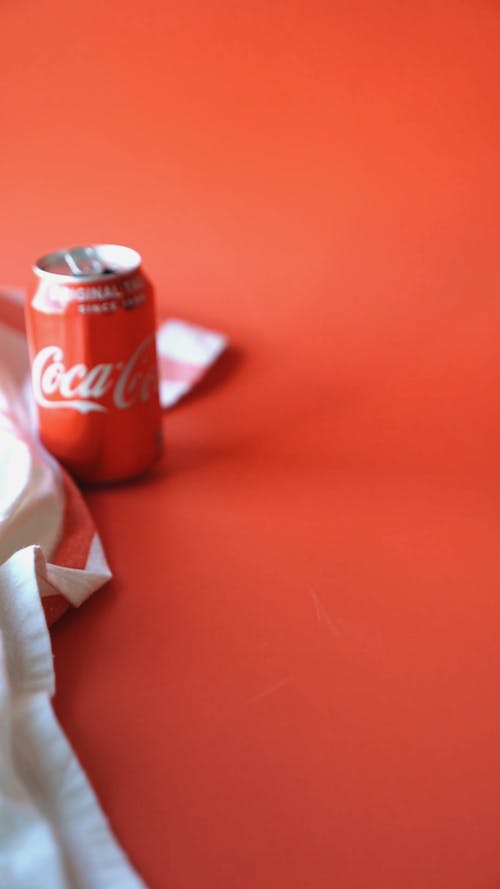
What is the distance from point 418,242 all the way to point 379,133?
185 millimetres

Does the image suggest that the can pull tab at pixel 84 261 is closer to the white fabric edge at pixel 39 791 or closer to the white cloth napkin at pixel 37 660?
the white cloth napkin at pixel 37 660

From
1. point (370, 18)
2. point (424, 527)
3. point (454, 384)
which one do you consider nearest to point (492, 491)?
point (424, 527)

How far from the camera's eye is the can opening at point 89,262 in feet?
3.41

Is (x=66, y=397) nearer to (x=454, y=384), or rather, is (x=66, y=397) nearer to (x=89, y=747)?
(x=89, y=747)

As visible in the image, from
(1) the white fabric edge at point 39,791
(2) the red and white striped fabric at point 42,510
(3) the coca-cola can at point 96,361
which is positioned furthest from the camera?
(3) the coca-cola can at point 96,361

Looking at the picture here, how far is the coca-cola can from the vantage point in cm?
101

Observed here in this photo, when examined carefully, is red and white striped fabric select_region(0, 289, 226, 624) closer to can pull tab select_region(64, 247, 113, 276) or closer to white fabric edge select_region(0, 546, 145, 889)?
white fabric edge select_region(0, 546, 145, 889)

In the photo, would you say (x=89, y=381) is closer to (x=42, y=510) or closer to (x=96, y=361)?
(x=96, y=361)

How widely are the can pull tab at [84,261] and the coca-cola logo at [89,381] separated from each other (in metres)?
0.10

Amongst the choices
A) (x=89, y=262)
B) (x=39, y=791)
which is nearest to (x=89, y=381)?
(x=89, y=262)

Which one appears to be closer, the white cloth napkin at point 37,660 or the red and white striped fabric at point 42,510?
the white cloth napkin at point 37,660

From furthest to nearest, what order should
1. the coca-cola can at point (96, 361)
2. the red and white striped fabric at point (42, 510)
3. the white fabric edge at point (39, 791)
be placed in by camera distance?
1. the coca-cola can at point (96, 361)
2. the red and white striped fabric at point (42, 510)
3. the white fabric edge at point (39, 791)

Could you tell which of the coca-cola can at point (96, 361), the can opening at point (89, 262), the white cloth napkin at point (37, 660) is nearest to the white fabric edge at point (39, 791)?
the white cloth napkin at point (37, 660)

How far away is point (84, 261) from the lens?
109cm
